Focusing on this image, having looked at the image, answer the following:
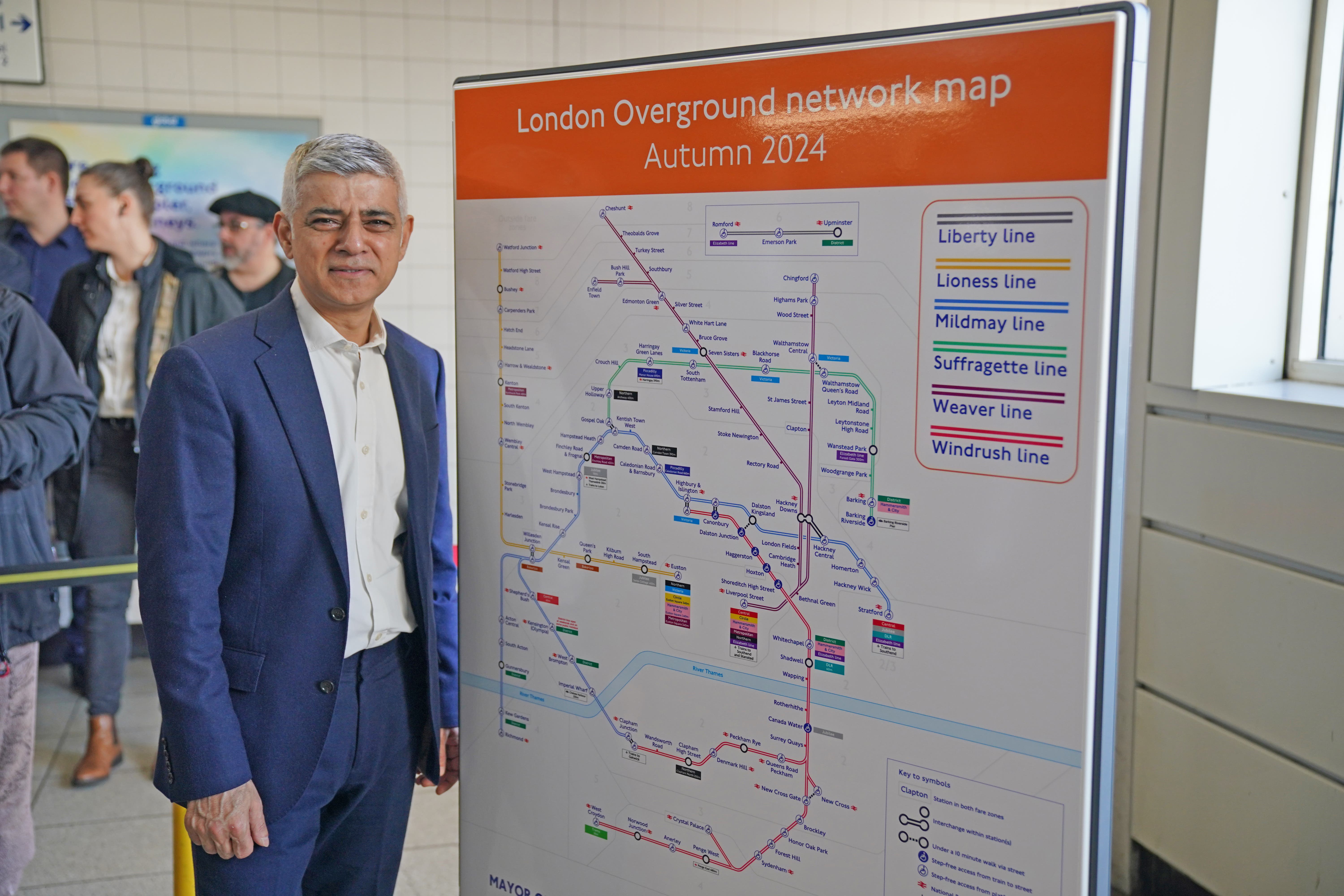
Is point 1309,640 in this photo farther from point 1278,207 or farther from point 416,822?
point 416,822

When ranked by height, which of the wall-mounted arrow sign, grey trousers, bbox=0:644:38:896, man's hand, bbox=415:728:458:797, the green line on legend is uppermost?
the wall-mounted arrow sign

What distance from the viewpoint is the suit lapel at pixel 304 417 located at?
4.78 ft

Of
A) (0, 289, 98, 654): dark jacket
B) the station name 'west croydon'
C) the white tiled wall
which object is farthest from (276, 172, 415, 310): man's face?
the white tiled wall

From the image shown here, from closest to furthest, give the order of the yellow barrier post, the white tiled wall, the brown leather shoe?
the yellow barrier post
the brown leather shoe
the white tiled wall

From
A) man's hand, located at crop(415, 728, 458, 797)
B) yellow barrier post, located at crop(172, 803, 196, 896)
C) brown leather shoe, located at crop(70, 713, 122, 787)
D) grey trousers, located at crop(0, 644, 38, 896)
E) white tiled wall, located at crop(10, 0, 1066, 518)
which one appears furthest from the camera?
white tiled wall, located at crop(10, 0, 1066, 518)

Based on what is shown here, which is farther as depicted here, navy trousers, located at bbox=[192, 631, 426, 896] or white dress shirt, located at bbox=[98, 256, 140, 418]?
white dress shirt, located at bbox=[98, 256, 140, 418]

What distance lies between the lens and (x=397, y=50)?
3.92m

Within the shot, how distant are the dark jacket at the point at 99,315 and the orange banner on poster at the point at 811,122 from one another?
2.36 meters

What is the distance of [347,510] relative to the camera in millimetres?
1531

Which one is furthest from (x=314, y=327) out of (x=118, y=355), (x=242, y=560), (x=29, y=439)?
(x=118, y=355)

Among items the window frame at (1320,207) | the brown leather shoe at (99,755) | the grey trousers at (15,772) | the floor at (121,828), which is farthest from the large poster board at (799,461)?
the brown leather shoe at (99,755)

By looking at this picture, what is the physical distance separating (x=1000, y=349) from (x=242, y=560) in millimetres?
1103

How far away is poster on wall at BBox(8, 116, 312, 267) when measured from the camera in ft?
12.0

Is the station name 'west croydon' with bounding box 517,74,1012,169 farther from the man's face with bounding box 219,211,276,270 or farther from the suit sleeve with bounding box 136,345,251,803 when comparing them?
the man's face with bounding box 219,211,276,270
